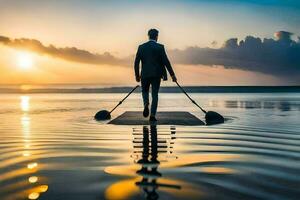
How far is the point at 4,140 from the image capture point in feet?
27.3

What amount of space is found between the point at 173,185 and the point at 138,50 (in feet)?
28.6

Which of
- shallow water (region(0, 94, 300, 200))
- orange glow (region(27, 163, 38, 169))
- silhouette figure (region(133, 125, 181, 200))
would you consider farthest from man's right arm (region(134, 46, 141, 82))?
orange glow (region(27, 163, 38, 169))

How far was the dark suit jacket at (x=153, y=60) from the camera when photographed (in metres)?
12.0

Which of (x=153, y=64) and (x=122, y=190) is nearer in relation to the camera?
(x=122, y=190)

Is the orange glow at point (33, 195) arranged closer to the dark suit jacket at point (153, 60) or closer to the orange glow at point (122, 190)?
the orange glow at point (122, 190)

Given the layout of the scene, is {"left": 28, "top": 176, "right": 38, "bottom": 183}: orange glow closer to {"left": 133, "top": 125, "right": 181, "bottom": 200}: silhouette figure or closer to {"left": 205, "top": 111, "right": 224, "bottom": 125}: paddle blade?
{"left": 133, "top": 125, "right": 181, "bottom": 200}: silhouette figure

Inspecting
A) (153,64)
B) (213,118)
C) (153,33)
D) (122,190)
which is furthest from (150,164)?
(213,118)

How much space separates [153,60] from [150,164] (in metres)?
7.19

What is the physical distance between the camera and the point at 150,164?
16.9 ft

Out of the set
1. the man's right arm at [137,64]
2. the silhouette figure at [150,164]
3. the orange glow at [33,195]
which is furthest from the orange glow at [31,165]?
the man's right arm at [137,64]

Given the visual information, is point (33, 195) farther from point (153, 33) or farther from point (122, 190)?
point (153, 33)

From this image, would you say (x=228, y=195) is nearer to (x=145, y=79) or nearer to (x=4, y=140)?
(x=4, y=140)

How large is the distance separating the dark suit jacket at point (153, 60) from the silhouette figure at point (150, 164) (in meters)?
3.43

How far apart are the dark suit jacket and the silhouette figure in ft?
11.3
